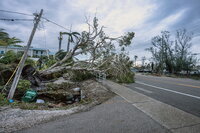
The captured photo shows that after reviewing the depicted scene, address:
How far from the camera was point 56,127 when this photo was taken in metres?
2.34

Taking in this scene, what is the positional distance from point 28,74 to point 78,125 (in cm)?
626

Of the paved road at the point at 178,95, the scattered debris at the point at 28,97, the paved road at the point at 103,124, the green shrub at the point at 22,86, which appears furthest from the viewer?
the green shrub at the point at 22,86

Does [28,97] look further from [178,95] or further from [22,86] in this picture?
[178,95]

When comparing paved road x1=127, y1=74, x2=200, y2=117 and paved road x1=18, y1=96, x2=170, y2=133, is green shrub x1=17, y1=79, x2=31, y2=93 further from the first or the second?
paved road x1=127, y1=74, x2=200, y2=117

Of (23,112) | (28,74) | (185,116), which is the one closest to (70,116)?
(23,112)

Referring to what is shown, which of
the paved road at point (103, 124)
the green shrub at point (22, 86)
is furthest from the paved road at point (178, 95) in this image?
the green shrub at point (22, 86)

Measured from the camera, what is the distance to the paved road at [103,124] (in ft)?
7.25

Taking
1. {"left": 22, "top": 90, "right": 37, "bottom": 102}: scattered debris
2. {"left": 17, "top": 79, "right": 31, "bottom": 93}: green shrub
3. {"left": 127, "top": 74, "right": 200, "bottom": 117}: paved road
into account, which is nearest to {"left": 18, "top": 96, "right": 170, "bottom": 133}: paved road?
{"left": 127, "top": 74, "right": 200, "bottom": 117}: paved road

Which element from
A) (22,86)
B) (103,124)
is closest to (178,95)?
(103,124)

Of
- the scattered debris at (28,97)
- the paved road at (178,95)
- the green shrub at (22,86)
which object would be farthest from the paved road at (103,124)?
the green shrub at (22,86)

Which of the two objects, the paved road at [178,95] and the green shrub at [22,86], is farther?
the green shrub at [22,86]

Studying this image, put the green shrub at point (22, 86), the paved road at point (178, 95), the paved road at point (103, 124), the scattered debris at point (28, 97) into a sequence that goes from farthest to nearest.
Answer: the green shrub at point (22, 86), the scattered debris at point (28, 97), the paved road at point (178, 95), the paved road at point (103, 124)

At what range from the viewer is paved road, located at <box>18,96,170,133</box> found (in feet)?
7.25

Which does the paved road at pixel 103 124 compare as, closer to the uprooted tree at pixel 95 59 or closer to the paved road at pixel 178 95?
the paved road at pixel 178 95
